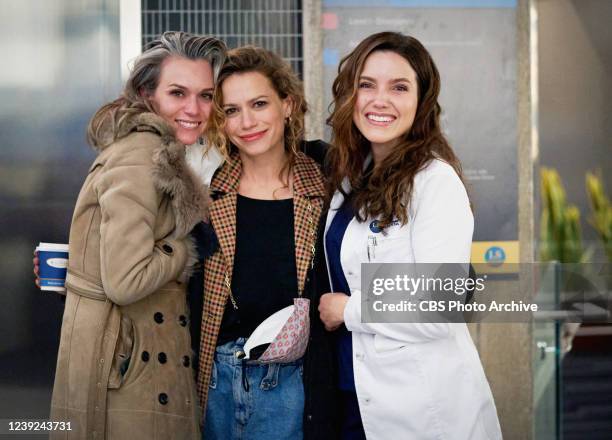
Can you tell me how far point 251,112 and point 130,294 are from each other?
0.82m

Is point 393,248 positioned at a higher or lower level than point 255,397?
higher

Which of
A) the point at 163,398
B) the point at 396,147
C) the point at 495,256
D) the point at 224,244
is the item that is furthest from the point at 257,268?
the point at 495,256

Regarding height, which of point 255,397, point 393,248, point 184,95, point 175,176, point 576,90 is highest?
point 576,90

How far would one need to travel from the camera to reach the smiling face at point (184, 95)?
3.13 m

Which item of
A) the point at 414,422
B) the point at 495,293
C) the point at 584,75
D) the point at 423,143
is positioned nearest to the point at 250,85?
the point at 423,143

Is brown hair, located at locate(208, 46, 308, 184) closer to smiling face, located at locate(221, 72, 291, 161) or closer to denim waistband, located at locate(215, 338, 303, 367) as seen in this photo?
smiling face, located at locate(221, 72, 291, 161)

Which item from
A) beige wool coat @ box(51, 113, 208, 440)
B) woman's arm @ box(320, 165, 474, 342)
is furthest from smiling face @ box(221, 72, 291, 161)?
woman's arm @ box(320, 165, 474, 342)

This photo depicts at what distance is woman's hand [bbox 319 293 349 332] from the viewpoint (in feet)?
9.25

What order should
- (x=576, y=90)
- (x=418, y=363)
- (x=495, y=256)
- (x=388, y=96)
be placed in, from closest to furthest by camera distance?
(x=418, y=363)
(x=388, y=96)
(x=495, y=256)
(x=576, y=90)

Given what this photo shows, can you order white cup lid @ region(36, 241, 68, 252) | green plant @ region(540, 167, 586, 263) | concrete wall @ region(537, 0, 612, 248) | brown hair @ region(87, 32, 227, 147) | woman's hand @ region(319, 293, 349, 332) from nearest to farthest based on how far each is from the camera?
woman's hand @ region(319, 293, 349, 332)
white cup lid @ region(36, 241, 68, 252)
brown hair @ region(87, 32, 227, 147)
green plant @ region(540, 167, 586, 263)
concrete wall @ region(537, 0, 612, 248)

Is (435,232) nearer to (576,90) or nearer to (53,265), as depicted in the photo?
(53,265)

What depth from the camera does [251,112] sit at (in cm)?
308

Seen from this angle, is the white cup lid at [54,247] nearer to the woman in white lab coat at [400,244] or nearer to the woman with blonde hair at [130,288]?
the woman with blonde hair at [130,288]

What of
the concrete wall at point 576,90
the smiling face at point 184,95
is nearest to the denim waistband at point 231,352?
the smiling face at point 184,95
